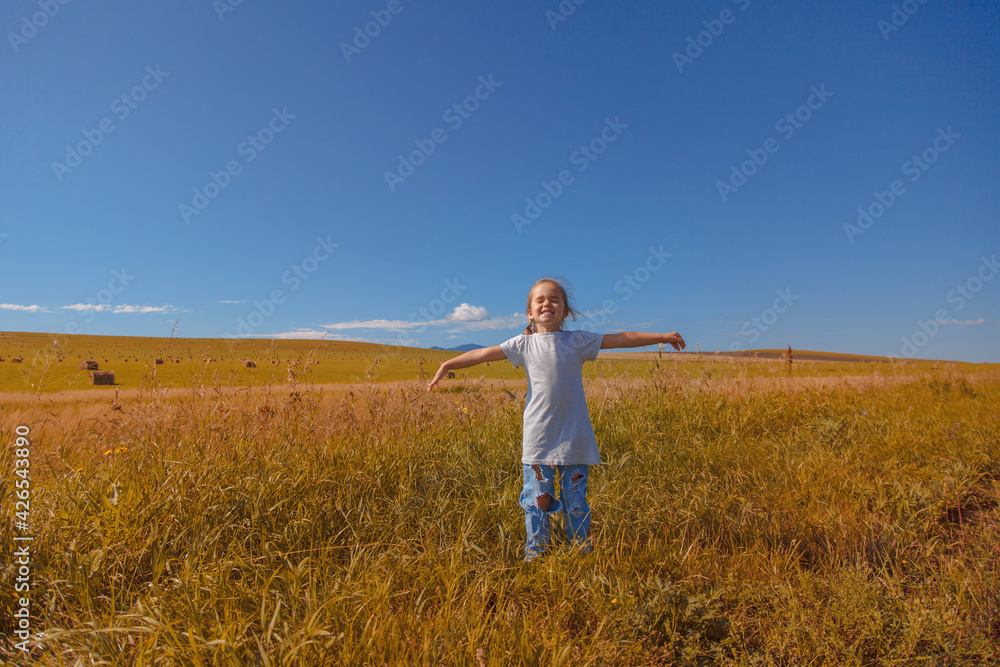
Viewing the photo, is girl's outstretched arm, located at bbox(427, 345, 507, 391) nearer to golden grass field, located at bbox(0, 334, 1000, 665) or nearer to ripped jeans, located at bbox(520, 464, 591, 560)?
ripped jeans, located at bbox(520, 464, 591, 560)

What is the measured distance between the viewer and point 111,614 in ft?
6.55

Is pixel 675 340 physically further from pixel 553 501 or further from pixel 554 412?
pixel 553 501

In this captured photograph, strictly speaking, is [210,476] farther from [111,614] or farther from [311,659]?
[311,659]

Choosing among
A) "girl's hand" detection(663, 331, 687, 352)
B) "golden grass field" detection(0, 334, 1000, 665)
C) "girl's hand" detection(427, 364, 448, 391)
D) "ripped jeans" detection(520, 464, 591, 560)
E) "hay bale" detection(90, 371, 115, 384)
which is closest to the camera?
"golden grass field" detection(0, 334, 1000, 665)

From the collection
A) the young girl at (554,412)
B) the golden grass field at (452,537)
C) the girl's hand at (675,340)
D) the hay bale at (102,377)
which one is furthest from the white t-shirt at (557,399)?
the hay bale at (102,377)

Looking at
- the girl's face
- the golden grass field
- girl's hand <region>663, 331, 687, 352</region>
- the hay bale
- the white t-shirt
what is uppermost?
the hay bale

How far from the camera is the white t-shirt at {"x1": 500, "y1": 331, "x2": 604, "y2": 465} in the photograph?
9.37ft

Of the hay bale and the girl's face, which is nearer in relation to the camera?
the girl's face

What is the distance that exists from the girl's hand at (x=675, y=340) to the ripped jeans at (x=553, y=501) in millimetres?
1032

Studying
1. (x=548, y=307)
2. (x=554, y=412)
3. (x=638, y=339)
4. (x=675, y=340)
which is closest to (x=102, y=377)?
(x=548, y=307)

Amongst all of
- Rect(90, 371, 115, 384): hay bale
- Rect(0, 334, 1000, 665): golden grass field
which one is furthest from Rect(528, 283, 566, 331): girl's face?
Rect(90, 371, 115, 384): hay bale

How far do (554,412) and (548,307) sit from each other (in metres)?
0.73

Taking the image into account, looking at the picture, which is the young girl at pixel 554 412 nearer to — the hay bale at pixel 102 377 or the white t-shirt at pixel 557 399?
the white t-shirt at pixel 557 399

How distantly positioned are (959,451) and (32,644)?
23.4ft
